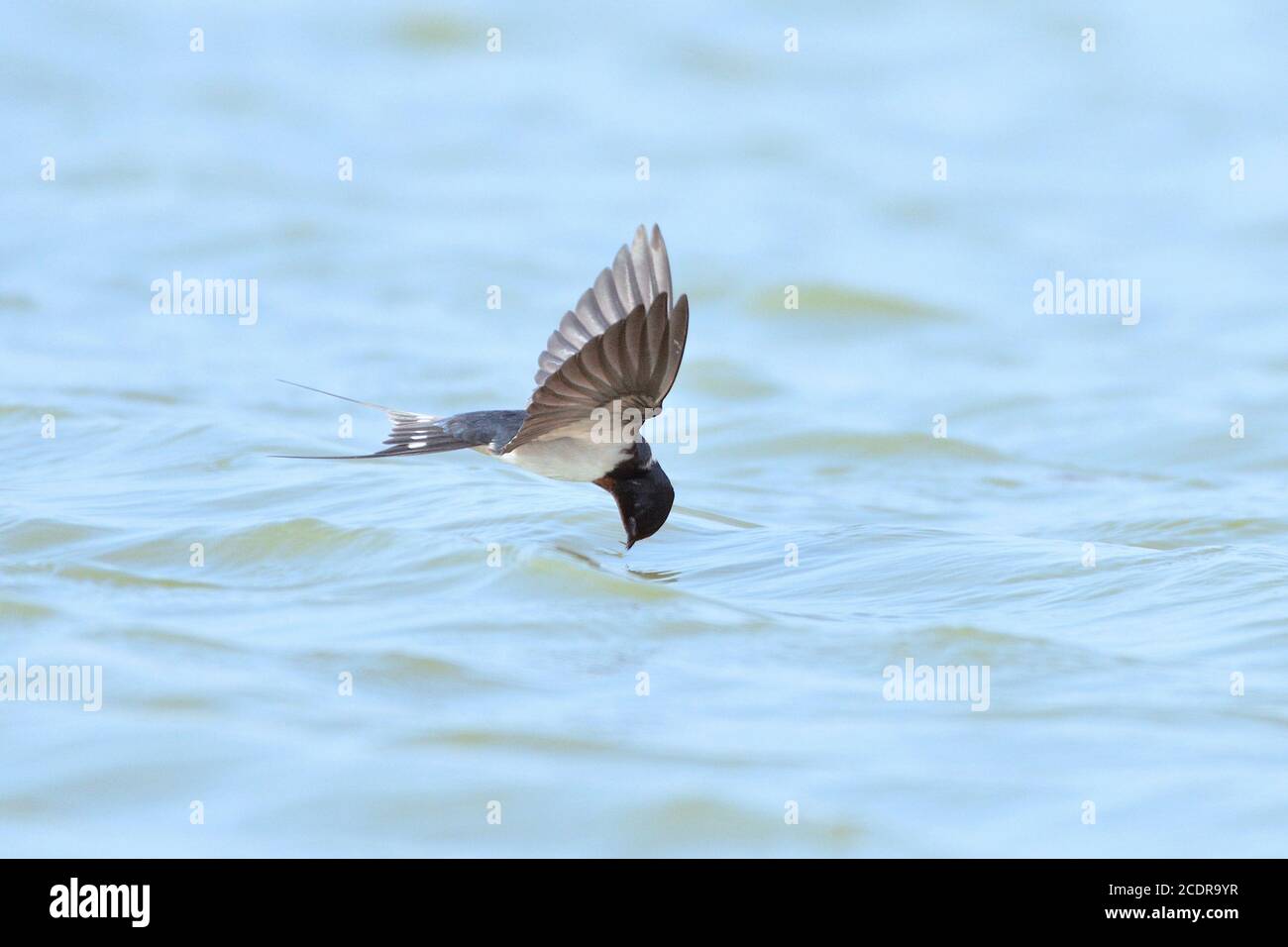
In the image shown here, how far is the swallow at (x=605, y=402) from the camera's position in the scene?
16.9ft

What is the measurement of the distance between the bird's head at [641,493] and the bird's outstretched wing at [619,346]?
0.60 m

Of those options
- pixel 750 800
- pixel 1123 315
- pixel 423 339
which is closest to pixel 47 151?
pixel 423 339

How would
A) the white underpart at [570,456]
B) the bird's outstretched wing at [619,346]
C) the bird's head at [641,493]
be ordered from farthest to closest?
the bird's head at [641,493], the white underpart at [570,456], the bird's outstretched wing at [619,346]

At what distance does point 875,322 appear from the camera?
12781 mm

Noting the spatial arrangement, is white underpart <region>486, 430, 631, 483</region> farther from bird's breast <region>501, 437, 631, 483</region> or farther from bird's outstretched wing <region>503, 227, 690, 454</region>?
bird's outstretched wing <region>503, 227, 690, 454</region>

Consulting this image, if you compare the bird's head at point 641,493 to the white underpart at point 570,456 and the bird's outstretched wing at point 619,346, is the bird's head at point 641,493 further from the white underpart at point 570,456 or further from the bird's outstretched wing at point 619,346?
the bird's outstretched wing at point 619,346

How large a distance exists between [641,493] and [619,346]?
1.34 metres

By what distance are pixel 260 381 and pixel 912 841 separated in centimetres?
687

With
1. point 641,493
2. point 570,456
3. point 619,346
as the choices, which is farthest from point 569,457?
point 619,346

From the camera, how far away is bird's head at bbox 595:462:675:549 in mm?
6367

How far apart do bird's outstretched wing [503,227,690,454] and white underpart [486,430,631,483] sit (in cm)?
29

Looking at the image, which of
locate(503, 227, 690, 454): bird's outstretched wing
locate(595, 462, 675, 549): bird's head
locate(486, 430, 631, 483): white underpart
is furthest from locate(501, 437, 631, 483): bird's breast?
locate(503, 227, 690, 454): bird's outstretched wing

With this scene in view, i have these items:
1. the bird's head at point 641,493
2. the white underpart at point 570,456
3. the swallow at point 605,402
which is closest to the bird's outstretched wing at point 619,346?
the swallow at point 605,402

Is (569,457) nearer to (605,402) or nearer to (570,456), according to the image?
(570,456)
